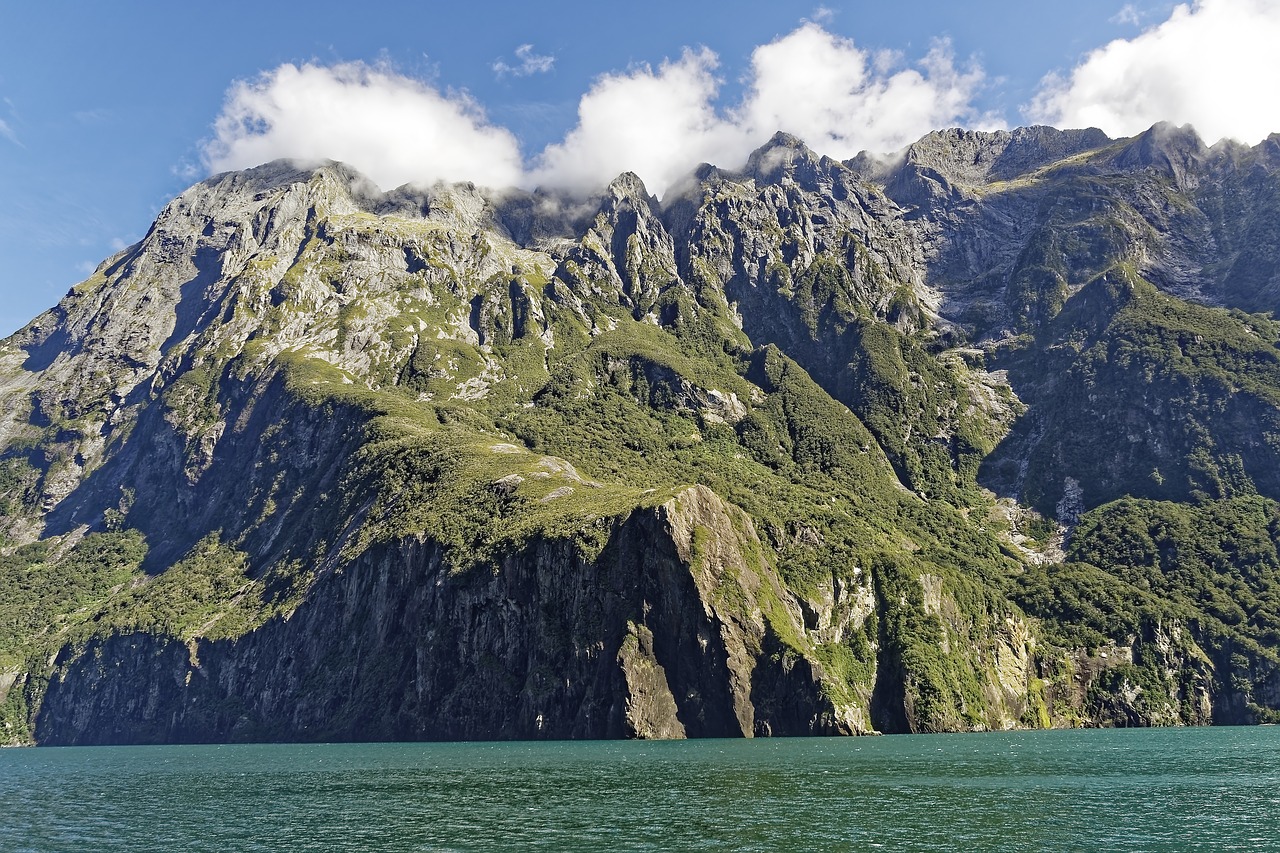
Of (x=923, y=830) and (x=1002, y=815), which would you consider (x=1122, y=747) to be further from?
(x=923, y=830)

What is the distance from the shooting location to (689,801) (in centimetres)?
7800

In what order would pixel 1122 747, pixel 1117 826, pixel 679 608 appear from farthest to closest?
pixel 679 608 < pixel 1122 747 < pixel 1117 826

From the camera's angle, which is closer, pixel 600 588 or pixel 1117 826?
pixel 1117 826

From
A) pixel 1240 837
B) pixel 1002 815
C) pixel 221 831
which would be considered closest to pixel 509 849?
pixel 221 831

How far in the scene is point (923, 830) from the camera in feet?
202

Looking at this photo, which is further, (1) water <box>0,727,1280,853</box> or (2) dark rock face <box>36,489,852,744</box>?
(2) dark rock face <box>36,489,852,744</box>

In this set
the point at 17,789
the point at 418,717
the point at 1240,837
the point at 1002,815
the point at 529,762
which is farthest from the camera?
the point at 418,717

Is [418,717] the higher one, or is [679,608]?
[679,608]

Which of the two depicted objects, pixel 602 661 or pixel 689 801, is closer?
pixel 689 801

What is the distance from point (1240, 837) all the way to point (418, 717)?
164182 millimetres

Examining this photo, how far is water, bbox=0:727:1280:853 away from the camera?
6066 cm

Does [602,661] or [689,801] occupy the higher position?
[602,661]

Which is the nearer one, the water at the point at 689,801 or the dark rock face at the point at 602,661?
the water at the point at 689,801

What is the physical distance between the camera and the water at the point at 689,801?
60.7m
